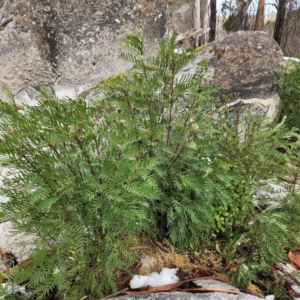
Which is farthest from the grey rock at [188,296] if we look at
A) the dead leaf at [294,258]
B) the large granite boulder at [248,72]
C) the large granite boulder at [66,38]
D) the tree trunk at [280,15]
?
the tree trunk at [280,15]

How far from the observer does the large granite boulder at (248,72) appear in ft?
11.0

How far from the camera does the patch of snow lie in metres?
1.58

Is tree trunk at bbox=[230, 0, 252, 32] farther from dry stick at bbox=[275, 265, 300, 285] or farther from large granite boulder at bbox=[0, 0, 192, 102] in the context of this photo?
dry stick at bbox=[275, 265, 300, 285]

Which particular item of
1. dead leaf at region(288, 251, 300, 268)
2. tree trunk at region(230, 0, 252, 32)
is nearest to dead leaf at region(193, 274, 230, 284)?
dead leaf at region(288, 251, 300, 268)

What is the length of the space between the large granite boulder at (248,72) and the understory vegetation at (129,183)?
151 cm

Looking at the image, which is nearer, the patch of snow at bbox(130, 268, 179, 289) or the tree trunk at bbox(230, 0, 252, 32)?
the patch of snow at bbox(130, 268, 179, 289)

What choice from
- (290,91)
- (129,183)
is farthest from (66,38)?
(129,183)

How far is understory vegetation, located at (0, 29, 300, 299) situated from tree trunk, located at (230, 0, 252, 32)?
11190 mm

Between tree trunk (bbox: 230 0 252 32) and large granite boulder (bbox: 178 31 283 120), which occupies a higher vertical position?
tree trunk (bbox: 230 0 252 32)

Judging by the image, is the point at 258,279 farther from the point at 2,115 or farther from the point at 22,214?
the point at 2,115

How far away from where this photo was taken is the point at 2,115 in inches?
40.4

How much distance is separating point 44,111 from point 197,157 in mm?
922

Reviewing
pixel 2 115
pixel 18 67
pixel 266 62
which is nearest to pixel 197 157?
pixel 2 115

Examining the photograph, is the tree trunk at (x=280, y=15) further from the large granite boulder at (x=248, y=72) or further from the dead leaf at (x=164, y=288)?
the dead leaf at (x=164, y=288)
